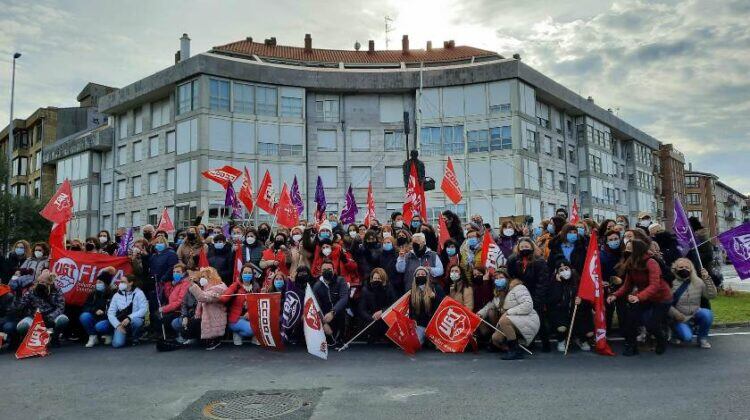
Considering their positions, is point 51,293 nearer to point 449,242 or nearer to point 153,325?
point 153,325

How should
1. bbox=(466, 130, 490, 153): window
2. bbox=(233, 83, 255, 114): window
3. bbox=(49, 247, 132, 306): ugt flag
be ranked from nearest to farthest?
1. bbox=(49, 247, 132, 306): ugt flag
2. bbox=(233, 83, 255, 114): window
3. bbox=(466, 130, 490, 153): window

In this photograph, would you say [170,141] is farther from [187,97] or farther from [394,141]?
[394,141]

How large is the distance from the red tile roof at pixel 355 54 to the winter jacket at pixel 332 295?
37169 mm

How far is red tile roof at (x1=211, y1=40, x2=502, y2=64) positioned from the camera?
152ft

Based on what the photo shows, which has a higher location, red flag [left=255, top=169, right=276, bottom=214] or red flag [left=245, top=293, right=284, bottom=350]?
red flag [left=255, top=169, right=276, bottom=214]

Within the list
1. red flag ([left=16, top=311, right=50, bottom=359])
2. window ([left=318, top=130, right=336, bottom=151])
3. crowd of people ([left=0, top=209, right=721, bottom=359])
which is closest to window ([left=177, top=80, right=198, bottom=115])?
window ([left=318, top=130, right=336, bottom=151])

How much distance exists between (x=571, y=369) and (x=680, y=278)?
306cm

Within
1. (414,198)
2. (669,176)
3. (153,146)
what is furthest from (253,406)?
(669,176)

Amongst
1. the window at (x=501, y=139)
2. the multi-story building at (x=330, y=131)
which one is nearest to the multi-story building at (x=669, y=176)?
the multi-story building at (x=330, y=131)

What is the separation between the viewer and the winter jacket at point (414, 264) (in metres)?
10.7

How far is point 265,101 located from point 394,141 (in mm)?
9582

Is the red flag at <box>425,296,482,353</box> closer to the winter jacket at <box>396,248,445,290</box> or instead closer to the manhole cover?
the winter jacket at <box>396,248,445,290</box>

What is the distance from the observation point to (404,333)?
9.64 metres

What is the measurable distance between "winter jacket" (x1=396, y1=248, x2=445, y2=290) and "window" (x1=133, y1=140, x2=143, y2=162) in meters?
37.8
